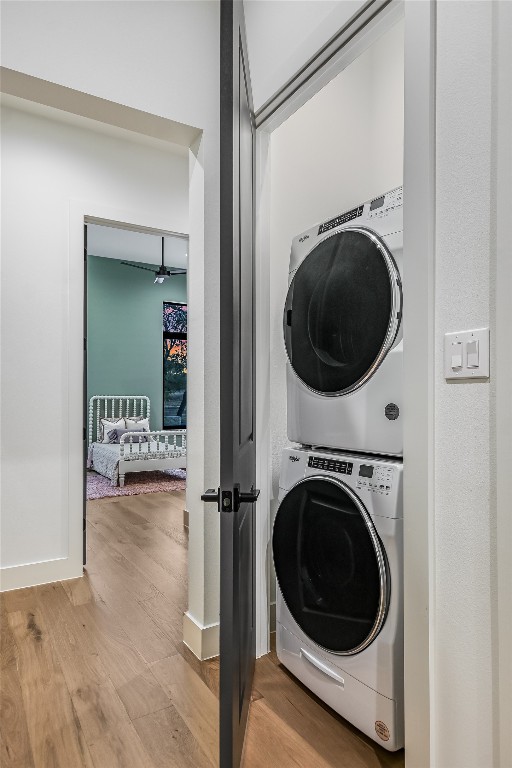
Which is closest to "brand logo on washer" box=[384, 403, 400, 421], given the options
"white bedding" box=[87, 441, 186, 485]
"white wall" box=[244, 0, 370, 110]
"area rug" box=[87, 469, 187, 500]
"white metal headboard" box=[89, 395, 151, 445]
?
"white wall" box=[244, 0, 370, 110]

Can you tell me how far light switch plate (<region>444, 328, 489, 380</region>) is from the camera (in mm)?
1035

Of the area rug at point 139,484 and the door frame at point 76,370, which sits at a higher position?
the door frame at point 76,370

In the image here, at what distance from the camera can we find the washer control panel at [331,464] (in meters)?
1.53

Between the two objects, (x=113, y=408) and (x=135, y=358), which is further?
(x=135, y=358)

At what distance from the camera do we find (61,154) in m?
2.85

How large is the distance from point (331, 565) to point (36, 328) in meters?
2.17

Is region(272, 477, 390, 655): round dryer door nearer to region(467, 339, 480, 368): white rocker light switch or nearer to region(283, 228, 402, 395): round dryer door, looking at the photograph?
region(283, 228, 402, 395): round dryer door

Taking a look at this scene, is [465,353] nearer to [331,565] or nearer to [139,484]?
[331,565]

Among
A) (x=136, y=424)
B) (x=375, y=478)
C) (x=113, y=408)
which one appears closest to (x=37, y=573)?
(x=375, y=478)

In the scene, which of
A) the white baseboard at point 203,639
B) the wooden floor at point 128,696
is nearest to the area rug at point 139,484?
the wooden floor at point 128,696

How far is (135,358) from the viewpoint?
7.22m

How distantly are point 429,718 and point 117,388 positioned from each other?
6.50m

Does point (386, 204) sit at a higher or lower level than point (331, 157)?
lower

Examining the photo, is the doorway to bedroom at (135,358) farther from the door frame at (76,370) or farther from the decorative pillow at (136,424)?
the door frame at (76,370)
